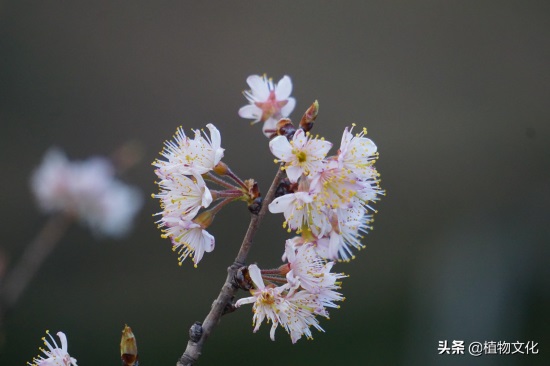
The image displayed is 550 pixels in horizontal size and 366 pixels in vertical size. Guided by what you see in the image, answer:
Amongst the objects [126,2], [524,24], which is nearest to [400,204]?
[524,24]

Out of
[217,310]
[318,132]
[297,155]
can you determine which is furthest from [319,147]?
[318,132]

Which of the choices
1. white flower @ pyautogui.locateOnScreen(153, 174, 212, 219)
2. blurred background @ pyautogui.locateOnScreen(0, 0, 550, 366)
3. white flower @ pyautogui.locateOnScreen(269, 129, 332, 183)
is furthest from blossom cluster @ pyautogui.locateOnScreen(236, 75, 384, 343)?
blurred background @ pyautogui.locateOnScreen(0, 0, 550, 366)

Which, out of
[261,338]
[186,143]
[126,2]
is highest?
[126,2]

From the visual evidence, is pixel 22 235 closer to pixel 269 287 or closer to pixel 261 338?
pixel 261 338

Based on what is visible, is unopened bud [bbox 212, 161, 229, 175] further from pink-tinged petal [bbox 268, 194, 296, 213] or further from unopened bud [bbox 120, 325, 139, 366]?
unopened bud [bbox 120, 325, 139, 366]

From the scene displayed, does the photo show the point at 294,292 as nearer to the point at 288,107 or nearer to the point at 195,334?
the point at 195,334

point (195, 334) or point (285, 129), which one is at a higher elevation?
point (285, 129)
